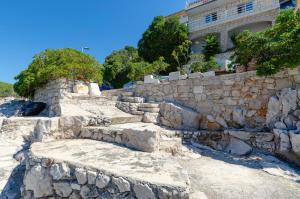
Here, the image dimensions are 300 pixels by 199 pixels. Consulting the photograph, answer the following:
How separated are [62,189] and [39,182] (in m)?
0.41

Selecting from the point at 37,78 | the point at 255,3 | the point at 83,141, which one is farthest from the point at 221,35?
the point at 83,141

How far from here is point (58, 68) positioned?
356 inches

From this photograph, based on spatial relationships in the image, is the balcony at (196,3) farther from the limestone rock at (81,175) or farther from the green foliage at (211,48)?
the limestone rock at (81,175)

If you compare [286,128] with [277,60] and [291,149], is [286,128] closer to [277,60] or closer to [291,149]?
[291,149]

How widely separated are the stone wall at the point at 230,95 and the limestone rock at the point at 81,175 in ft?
16.0

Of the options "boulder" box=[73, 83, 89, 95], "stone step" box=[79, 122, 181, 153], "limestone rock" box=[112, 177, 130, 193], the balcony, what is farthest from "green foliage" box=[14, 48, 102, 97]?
the balcony

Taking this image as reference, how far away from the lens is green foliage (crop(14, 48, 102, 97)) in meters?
9.04

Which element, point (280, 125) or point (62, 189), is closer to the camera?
point (62, 189)

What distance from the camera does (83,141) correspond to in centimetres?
422

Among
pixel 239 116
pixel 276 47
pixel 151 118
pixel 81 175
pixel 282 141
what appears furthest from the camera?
pixel 151 118

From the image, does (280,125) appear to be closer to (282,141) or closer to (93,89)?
(282,141)

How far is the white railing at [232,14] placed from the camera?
54.7 feet

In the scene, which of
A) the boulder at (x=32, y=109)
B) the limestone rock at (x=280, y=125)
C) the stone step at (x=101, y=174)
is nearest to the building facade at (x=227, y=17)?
the limestone rock at (x=280, y=125)

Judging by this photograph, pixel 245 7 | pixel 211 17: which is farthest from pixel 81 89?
pixel 245 7
